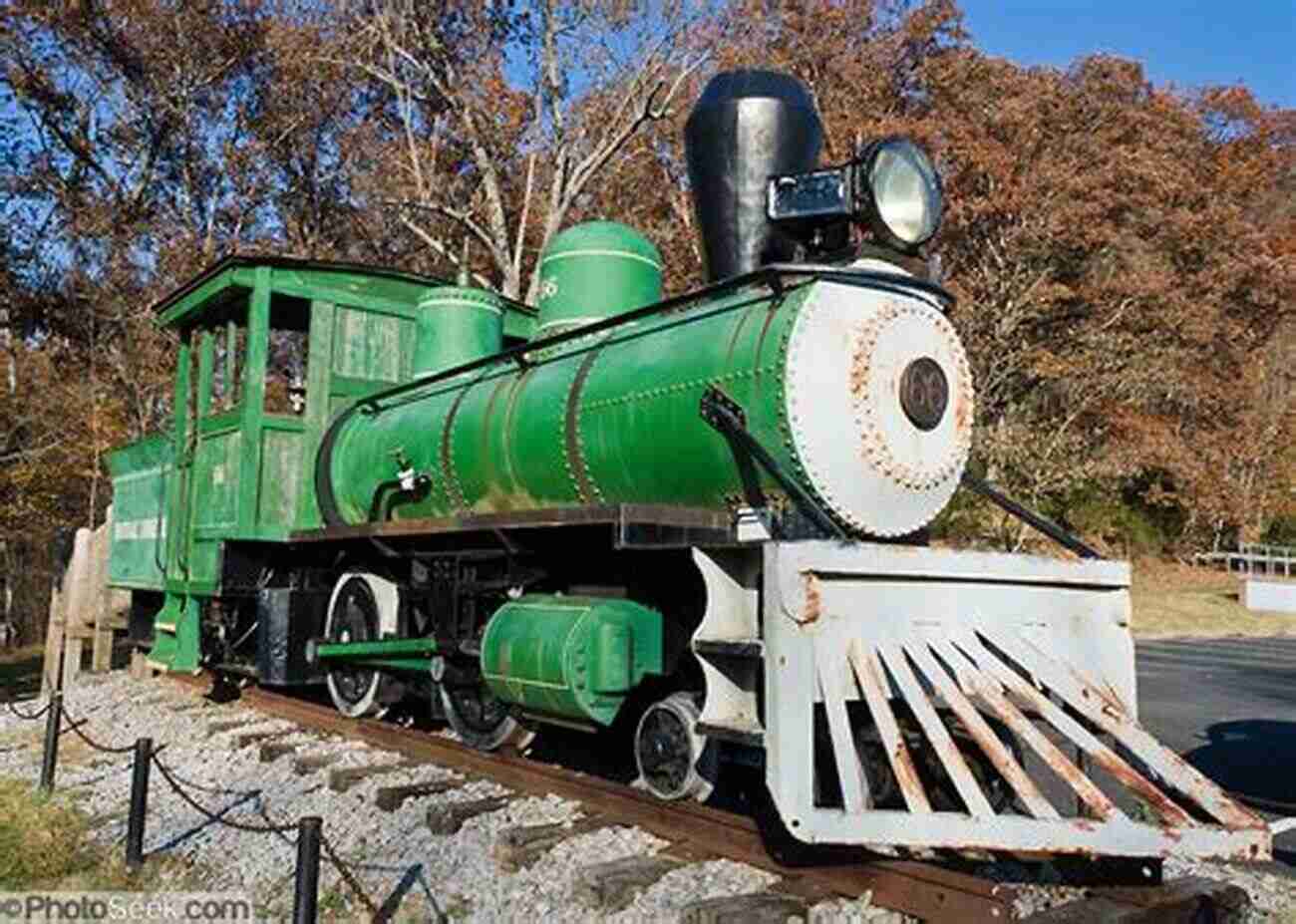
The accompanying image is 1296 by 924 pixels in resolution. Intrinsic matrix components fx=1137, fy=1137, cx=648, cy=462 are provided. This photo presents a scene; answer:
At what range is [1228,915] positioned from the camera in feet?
13.1

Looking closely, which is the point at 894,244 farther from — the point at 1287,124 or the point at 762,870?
the point at 1287,124

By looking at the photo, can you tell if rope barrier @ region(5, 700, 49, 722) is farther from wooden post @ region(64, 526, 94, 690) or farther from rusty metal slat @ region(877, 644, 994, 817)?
rusty metal slat @ region(877, 644, 994, 817)

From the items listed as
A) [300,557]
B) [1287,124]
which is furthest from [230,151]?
[1287,124]

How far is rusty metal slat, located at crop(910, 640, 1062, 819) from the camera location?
362 cm

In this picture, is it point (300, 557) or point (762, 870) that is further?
point (300, 557)

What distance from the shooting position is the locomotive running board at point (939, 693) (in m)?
3.63

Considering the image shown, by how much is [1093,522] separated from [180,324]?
1107 inches

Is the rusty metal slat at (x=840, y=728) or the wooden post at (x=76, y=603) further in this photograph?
the wooden post at (x=76, y=603)

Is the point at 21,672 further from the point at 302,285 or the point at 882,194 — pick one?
the point at 882,194

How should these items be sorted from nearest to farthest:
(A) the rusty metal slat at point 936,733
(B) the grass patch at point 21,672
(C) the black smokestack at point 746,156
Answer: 1. (A) the rusty metal slat at point 936,733
2. (C) the black smokestack at point 746,156
3. (B) the grass patch at point 21,672

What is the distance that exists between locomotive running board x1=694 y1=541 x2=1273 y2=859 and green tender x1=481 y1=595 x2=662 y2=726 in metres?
0.84

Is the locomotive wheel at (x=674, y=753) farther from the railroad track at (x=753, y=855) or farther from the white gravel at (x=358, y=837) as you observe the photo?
the white gravel at (x=358, y=837)

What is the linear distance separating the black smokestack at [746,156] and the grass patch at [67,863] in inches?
148

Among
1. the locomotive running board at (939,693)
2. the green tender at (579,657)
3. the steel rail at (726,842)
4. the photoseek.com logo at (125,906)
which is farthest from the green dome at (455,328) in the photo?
the photoseek.com logo at (125,906)
